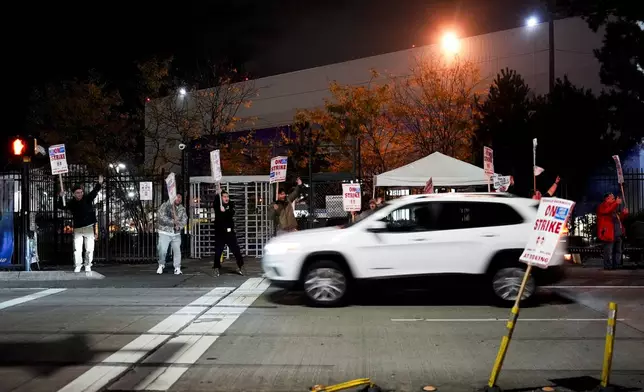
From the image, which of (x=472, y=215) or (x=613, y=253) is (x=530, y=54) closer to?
(x=613, y=253)

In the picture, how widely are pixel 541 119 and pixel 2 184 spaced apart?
62.8ft

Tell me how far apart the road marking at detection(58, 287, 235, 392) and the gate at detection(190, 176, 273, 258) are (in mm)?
7872

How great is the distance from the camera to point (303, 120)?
113 ft

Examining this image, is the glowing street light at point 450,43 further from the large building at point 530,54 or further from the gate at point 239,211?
the gate at point 239,211

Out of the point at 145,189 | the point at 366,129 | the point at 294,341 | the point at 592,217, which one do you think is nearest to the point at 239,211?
the point at 145,189

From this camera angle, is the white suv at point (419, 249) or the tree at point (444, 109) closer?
the white suv at point (419, 249)

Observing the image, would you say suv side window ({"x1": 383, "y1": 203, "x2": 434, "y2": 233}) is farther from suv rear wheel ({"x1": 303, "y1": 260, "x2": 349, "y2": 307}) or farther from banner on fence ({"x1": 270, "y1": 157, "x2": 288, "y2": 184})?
banner on fence ({"x1": 270, "y1": 157, "x2": 288, "y2": 184})

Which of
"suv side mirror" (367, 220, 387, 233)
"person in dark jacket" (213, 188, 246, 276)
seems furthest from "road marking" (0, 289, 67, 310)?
"suv side mirror" (367, 220, 387, 233)

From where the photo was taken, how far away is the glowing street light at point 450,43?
29.5m

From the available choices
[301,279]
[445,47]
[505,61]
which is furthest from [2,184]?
[505,61]

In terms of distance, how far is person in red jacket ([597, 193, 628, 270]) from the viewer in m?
15.4

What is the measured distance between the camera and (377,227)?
10586 millimetres

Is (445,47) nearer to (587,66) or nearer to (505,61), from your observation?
(505,61)

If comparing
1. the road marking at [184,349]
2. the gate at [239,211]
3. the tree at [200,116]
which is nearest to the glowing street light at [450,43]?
the tree at [200,116]
